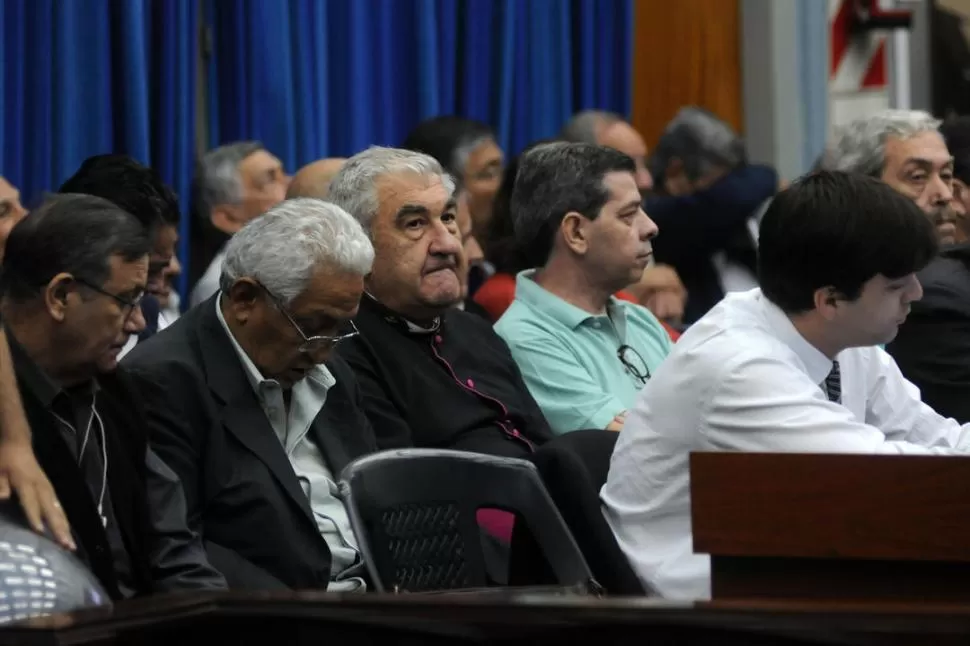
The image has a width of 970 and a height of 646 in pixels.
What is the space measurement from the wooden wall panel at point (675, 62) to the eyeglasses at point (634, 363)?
3085 millimetres

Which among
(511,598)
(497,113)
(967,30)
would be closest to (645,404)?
(511,598)

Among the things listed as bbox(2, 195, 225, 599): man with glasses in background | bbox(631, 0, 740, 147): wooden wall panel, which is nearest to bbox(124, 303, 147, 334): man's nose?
bbox(2, 195, 225, 599): man with glasses in background

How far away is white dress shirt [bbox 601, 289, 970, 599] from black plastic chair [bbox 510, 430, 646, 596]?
0.04m

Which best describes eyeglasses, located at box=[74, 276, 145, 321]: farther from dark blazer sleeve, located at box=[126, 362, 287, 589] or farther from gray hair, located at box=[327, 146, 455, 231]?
gray hair, located at box=[327, 146, 455, 231]

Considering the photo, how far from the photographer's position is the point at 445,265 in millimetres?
4555

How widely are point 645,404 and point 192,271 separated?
9.19ft

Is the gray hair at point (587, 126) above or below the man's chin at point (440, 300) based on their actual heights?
above

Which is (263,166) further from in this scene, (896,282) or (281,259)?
(896,282)

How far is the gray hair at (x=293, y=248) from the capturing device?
3885mm

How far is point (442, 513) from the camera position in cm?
343

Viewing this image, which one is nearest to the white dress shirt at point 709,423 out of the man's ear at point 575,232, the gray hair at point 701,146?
the man's ear at point 575,232

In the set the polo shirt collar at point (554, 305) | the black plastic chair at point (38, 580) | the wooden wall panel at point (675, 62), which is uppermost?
the wooden wall panel at point (675, 62)

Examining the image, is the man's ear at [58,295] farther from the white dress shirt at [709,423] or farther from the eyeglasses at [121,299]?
the white dress shirt at [709,423]

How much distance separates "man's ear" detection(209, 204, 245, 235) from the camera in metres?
5.91
